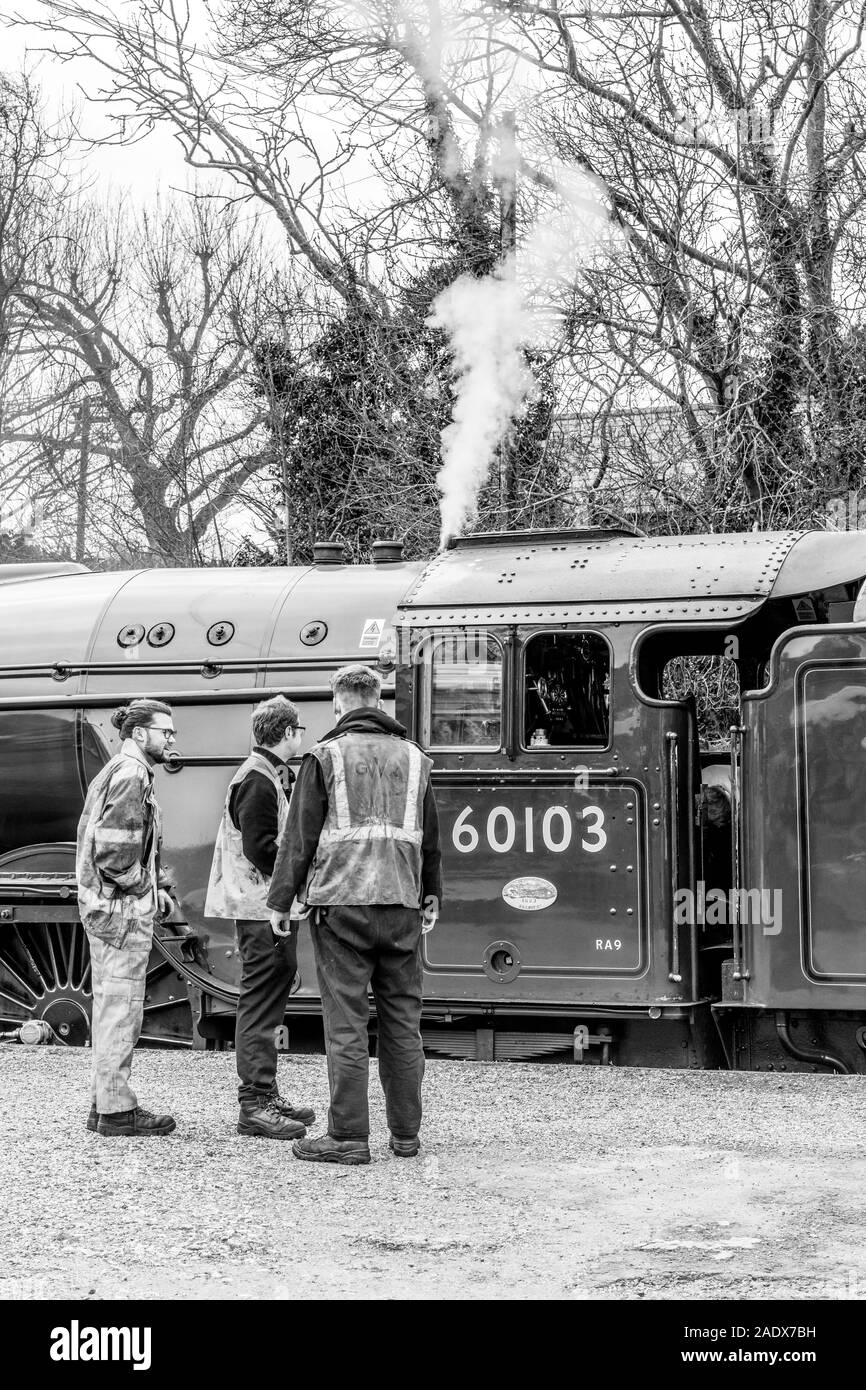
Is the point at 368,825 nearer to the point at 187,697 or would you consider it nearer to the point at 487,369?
the point at 187,697

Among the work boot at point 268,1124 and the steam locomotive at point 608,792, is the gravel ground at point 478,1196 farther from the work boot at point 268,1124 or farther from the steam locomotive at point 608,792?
the steam locomotive at point 608,792

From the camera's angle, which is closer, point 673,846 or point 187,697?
point 673,846

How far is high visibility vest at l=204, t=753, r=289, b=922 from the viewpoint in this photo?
6.26 meters

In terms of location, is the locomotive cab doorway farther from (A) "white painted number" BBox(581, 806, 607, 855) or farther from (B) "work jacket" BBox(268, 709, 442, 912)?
(B) "work jacket" BBox(268, 709, 442, 912)

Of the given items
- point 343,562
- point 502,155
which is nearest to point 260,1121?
point 343,562

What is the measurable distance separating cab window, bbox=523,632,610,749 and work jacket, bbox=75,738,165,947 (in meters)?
1.98

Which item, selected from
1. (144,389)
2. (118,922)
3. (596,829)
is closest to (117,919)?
(118,922)

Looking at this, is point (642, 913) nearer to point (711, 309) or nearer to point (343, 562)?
point (343, 562)

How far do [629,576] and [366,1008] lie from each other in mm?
2690

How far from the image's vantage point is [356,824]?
229 inches

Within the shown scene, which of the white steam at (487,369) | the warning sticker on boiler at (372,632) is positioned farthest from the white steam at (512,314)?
the warning sticker on boiler at (372,632)

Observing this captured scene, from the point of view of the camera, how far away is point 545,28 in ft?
47.5

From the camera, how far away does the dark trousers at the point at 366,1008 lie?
5.68m

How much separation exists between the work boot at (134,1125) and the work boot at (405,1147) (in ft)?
3.17
